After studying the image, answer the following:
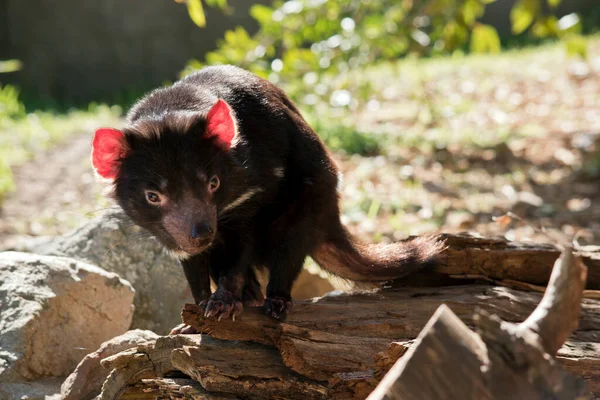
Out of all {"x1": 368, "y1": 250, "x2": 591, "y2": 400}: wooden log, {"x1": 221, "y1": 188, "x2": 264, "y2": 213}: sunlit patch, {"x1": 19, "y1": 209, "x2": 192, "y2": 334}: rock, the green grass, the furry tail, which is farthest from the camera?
the green grass

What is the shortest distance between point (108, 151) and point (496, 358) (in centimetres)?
194

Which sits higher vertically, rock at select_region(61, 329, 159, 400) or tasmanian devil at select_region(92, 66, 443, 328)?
tasmanian devil at select_region(92, 66, 443, 328)

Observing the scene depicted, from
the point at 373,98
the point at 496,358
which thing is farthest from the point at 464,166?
the point at 496,358

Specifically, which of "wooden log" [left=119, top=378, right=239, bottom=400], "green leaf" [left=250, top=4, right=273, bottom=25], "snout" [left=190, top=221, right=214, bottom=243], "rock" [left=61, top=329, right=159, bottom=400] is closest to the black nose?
"snout" [left=190, top=221, right=214, bottom=243]

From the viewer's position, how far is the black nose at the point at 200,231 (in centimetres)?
Result: 286

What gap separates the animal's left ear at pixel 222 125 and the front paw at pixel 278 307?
0.65m

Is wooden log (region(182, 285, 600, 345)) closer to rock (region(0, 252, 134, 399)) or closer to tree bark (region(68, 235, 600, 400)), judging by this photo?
tree bark (region(68, 235, 600, 400))

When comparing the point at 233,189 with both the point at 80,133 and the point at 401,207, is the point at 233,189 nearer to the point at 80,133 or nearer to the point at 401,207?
the point at 401,207

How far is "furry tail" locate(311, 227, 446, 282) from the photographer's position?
3.33m

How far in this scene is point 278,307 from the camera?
306cm

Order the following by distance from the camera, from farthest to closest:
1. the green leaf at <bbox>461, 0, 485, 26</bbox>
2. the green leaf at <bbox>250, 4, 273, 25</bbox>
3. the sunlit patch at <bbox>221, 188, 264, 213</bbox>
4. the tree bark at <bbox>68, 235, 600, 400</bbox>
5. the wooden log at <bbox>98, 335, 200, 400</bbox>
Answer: the green leaf at <bbox>250, 4, 273, 25</bbox>
the green leaf at <bbox>461, 0, 485, 26</bbox>
the sunlit patch at <bbox>221, 188, 264, 213</bbox>
the wooden log at <bbox>98, 335, 200, 400</bbox>
the tree bark at <bbox>68, 235, 600, 400</bbox>

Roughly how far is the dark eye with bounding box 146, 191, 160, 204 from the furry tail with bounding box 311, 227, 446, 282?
0.78 meters

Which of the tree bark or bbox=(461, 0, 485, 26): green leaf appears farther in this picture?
bbox=(461, 0, 485, 26): green leaf

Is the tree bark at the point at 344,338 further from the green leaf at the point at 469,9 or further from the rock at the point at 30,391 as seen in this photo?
the green leaf at the point at 469,9
